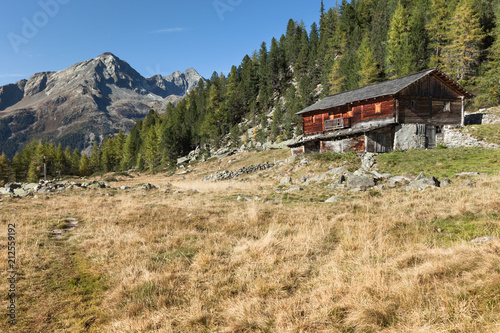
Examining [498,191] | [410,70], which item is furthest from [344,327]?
[410,70]

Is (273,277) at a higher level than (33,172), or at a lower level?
higher

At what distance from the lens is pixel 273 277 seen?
450 cm

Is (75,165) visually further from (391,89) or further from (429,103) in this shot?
(429,103)

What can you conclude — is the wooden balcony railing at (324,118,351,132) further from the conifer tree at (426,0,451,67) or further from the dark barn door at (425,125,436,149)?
the conifer tree at (426,0,451,67)

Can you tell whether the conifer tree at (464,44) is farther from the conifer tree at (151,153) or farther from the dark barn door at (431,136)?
the conifer tree at (151,153)

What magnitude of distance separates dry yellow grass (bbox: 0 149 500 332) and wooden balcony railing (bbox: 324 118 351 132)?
25.5m

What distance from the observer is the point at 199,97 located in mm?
91250

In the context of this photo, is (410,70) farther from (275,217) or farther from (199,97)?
(199,97)

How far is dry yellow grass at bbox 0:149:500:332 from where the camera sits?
3.14 meters

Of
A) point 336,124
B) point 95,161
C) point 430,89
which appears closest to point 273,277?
point 336,124

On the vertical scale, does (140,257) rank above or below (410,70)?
below

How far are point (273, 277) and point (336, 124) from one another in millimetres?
32508

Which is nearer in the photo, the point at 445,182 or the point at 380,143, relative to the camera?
the point at 445,182

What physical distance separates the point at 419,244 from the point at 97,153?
345 ft
